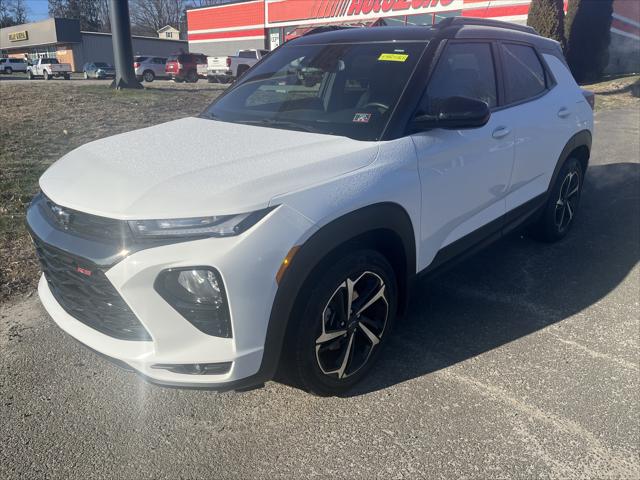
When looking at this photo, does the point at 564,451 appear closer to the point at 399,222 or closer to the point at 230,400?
the point at 399,222

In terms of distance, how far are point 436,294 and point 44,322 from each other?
275 centimetres

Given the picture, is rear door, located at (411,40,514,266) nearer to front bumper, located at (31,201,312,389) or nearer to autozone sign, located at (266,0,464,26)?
front bumper, located at (31,201,312,389)

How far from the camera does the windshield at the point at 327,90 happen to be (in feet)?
9.88

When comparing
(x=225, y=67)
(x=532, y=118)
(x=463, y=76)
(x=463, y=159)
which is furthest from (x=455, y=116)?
(x=225, y=67)

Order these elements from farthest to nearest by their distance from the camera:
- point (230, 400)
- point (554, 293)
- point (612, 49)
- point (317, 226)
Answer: point (612, 49) < point (554, 293) < point (230, 400) < point (317, 226)

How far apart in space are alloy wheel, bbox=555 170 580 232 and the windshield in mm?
2336

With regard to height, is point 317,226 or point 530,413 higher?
point 317,226

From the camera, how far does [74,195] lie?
7.93 feet

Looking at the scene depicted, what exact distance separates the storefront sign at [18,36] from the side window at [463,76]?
7436cm

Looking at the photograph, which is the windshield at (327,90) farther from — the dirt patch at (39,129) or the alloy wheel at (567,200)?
the alloy wheel at (567,200)

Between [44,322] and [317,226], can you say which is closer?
[317,226]

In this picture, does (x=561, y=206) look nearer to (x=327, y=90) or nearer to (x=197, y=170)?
(x=327, y=90)

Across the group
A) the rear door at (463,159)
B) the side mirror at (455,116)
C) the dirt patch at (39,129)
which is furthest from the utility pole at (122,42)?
the side mirror at (455,116)

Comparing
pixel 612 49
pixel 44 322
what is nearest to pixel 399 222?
pixel 44 322
